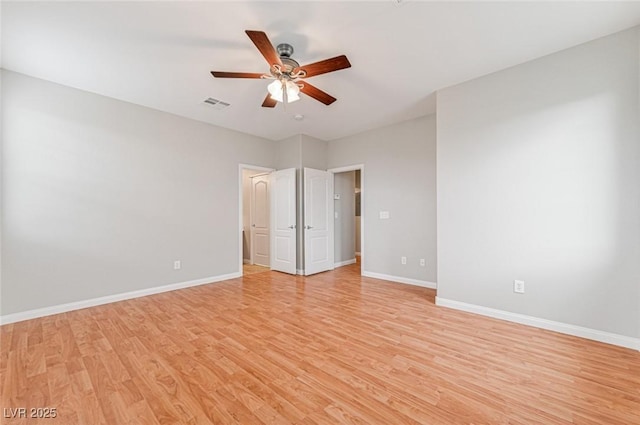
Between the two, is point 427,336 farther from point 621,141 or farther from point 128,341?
point 128,341

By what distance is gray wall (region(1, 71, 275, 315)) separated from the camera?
9.65 ft

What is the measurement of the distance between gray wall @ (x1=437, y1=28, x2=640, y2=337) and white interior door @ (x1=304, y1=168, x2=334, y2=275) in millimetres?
2519

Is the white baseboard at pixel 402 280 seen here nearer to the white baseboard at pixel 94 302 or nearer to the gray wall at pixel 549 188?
the gray wall at pixel 549 188

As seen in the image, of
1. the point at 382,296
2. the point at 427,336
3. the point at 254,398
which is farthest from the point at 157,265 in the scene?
the point at 427,336

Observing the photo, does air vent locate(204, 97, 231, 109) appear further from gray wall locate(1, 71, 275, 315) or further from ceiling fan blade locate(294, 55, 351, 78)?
ceiling fan blade locate(294, 55, 351, 78)

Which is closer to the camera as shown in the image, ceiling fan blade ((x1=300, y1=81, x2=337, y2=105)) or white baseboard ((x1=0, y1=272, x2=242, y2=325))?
ceiling fan blade ((x1=300, y1=81, x2=337, y2=105))

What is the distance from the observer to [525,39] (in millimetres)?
2426

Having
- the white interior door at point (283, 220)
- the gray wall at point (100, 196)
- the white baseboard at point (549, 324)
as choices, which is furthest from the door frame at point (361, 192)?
the gray wall at point (100, 196)

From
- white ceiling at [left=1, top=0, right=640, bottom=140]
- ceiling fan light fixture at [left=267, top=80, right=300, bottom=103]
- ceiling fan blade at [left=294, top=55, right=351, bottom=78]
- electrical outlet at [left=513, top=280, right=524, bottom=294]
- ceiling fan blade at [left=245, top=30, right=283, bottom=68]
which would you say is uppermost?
white ceiling at [left=1, top=0, right=640, bottom=140]

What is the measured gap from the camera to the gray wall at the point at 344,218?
19.7 feet

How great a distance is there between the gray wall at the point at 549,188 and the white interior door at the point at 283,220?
2.79 m

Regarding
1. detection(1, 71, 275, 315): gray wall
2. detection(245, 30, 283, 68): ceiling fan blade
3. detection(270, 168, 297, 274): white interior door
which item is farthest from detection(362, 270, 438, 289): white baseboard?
detection(245, 30, 283, 68): ceiling fan blade

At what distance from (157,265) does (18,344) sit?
1680mm

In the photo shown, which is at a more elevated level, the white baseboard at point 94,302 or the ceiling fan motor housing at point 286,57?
the ceiling fan motor housing at point 286,57
